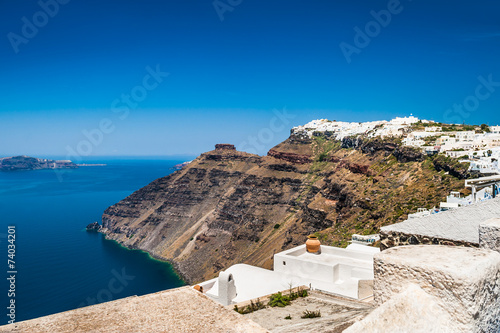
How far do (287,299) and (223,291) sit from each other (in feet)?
14.5

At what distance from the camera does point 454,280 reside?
2729 millimetres

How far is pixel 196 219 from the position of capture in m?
98.5

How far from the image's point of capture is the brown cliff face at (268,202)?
1697 inches

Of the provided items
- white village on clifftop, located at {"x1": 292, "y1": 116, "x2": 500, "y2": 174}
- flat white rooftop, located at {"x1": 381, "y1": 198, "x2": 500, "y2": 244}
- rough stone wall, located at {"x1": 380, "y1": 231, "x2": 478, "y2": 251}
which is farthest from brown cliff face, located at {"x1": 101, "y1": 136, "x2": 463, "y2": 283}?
rough stone wall, located at {"x1": 380, "y1": 231, "x2": 478, "y2": 251}

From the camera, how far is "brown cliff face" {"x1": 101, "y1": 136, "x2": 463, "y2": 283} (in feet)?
141

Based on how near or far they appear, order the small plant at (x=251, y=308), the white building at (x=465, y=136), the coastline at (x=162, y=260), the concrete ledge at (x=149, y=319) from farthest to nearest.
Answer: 1. the coastline at (x=162, y=260)
2. the white building at (x=465, y=136)
3. the small plant at (x=251, y=308)
4. the concrete ledge at (x=149, y=319)

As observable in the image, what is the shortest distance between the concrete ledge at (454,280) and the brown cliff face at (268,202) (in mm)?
32383

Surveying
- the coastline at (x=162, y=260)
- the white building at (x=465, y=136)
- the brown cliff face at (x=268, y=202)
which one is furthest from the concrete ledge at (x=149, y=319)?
the coastline at (x=162, y=260)

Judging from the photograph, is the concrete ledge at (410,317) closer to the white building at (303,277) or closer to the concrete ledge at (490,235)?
the concrete ledge at (490,235)

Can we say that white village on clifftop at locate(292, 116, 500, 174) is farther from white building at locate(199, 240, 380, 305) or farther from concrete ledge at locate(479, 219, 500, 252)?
concrete ledge at locate(479, 219, 500, 252)

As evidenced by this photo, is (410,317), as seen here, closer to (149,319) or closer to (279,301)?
(149,319)

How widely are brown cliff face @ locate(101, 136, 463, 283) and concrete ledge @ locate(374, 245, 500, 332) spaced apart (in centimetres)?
3238

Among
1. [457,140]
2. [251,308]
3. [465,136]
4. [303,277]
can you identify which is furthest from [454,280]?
[465,136]

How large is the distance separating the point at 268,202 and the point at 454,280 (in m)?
80.2
